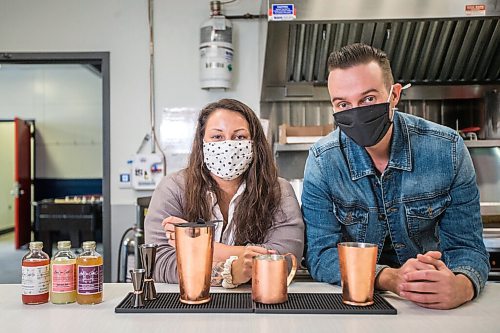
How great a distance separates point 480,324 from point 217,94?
2.76 meters

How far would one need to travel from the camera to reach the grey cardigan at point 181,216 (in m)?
1.56

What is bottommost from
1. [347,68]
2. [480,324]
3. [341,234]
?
[480,324]

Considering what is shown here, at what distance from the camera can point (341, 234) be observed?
5.50ft

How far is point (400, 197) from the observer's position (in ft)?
5.35

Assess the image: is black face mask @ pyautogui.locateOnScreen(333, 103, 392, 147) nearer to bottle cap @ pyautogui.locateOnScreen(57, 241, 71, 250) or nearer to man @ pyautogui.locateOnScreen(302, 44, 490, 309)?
man @ pyautogui.locateOnScreen(302, 44, 490, 309)

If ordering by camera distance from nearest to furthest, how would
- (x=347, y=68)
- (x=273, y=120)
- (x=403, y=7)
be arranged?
(x=347, y=68) → (x=403, y=7) → (x=273, y=120)

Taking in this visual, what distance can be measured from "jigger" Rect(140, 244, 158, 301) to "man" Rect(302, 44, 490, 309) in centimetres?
52

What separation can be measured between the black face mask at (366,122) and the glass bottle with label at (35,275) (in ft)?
2.91

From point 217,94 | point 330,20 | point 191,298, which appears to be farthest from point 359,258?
point 217,94

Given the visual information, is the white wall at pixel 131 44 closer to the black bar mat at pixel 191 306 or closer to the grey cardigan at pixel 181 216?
the grey cardigan at pixel 181 216

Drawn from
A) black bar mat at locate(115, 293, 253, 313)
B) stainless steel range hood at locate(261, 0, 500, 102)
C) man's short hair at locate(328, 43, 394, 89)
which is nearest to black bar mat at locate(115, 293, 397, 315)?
black bar mat at locate(115, 293, 253, 313)

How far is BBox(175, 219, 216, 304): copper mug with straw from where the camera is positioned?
3.93 feet

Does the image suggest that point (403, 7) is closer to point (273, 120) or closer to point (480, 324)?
point (273, 120)

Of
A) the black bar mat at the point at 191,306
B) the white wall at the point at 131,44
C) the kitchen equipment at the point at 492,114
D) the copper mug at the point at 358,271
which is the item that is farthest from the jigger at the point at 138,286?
the kitchen equipment at the point at 492,114
